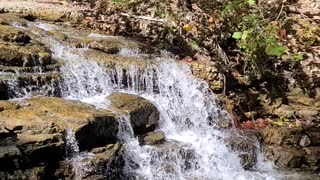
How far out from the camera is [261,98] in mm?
7918

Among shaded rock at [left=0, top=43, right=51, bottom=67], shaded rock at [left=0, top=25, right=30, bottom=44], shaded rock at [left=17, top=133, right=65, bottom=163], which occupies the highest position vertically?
shaded rock at [left=0, top=25, right=30, bottom=44]

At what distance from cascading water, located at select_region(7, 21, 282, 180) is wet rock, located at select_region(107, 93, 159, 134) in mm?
151

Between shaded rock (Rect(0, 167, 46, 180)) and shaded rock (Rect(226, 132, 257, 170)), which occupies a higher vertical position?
shaded rock (Rect(0, 167, 46, 180))

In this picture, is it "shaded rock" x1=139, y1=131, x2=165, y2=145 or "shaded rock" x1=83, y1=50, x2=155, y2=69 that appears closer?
"shaded rock" x1=139, y1=131, x2=165, y2=145

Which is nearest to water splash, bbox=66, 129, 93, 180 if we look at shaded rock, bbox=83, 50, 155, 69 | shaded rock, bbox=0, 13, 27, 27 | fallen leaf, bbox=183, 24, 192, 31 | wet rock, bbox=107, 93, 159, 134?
wet rock, bbox=107, 93, 159, 134

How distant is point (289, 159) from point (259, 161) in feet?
1.44

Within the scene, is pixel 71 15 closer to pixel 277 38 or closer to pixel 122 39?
pixel 122 39

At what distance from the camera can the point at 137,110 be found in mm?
5922

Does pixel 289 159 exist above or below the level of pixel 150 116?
below

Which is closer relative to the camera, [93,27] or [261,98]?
[261,98]

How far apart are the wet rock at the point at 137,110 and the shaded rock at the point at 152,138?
143mm

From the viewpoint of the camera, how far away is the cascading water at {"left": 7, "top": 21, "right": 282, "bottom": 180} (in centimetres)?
557

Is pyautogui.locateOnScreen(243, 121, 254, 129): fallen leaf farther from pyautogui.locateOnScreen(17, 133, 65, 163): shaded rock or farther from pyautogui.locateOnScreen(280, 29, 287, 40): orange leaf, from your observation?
pyautogui.locateOnScreen(17, 133, 65, 163): shaded rock

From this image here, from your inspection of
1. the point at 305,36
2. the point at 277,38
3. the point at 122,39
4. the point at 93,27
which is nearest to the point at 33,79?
the point at 122,39
